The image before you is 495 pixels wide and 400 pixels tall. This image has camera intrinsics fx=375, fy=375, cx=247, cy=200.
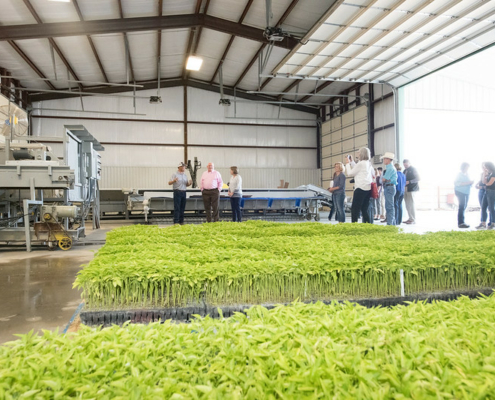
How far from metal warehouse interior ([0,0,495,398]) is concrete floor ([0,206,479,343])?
0.09ft

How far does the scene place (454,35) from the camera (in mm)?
10617

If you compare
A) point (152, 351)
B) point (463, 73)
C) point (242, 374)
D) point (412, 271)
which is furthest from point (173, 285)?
point (463, 73)

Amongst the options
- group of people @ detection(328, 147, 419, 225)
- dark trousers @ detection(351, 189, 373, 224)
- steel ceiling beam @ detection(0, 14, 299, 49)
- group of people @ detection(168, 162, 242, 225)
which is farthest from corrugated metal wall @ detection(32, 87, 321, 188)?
dark trousers @ detection(351, 189, 373, 224)

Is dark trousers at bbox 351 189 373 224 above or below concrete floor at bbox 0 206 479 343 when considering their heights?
above

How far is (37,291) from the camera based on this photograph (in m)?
4.01

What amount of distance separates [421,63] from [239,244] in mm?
11780

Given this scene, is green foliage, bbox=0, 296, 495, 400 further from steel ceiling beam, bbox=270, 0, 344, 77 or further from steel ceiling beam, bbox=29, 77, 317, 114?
steel ceiling beam, bbox=29, 77, 317, 114

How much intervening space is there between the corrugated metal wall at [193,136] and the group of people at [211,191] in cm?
1119

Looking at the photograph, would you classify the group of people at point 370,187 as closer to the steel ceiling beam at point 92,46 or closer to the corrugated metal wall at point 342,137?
the corrugated metal wall at point 342,137

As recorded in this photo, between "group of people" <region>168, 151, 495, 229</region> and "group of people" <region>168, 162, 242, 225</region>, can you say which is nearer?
"group of people" <region>168, 151, 495, 229</region>

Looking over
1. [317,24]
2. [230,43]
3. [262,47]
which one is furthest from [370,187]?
[230,43]

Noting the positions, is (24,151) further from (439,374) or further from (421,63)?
(421,63)

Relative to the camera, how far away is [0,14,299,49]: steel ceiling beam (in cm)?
1255

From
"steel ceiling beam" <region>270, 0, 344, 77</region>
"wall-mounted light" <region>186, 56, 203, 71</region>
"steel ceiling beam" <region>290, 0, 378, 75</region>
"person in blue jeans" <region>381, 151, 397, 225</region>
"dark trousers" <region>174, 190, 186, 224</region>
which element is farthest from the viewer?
"wall-mounted light" <region>186, 56, 203, 71</region>
